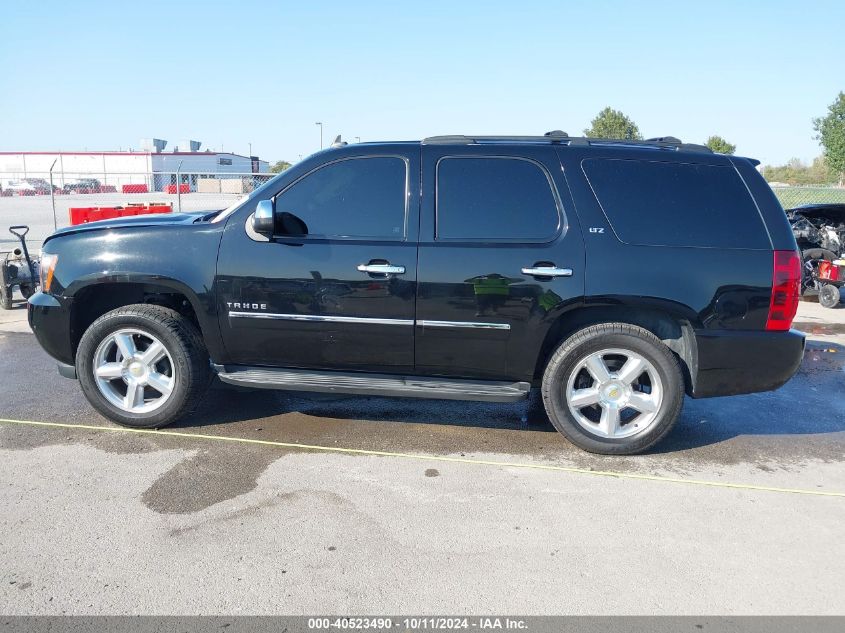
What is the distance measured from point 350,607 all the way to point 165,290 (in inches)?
104

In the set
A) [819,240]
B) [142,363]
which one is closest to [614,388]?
[142,363]

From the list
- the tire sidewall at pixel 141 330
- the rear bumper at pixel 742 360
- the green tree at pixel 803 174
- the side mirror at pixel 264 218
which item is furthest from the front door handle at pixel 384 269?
the green tree at pixel 803 174

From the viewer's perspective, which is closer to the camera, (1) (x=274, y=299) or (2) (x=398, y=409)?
(1) (x=274, y=299)

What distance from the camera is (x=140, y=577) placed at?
9.38 feet

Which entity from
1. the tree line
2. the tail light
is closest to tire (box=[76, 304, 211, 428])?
the tail light

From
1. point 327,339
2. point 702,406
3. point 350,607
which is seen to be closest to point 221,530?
point 350,607

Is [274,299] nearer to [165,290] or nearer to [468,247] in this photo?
[165,290]

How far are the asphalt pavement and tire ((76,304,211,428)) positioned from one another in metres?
0.19

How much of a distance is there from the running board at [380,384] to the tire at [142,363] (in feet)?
0.91

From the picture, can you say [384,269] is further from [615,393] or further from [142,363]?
[142,363]

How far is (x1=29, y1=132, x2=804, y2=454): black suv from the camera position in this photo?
4.04m

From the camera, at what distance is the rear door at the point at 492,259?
405 centimetres

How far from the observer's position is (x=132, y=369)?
448 cm

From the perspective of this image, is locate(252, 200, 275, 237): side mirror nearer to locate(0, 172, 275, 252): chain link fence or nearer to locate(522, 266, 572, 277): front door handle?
locate(522, 266, 572, 277): front door handle
